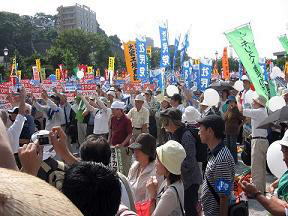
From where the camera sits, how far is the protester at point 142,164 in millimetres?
3465

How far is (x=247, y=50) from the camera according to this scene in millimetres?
5215

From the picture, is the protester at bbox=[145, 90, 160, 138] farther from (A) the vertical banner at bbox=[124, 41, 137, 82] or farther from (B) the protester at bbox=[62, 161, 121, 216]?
(B) the protester at bbox=[62, 161, 121, 216]

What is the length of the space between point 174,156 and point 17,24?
87455 mm

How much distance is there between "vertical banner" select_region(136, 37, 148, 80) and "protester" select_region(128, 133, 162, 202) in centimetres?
1066

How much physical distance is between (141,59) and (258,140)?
29.1 feet

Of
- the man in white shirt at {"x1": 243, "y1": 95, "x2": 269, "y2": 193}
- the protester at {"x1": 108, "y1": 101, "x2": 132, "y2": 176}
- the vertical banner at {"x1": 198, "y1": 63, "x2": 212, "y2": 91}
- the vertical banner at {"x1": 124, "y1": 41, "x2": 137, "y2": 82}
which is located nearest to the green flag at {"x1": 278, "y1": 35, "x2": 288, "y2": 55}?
the man in white shirt at {"x1": 243, "y1": 95, "x2": 269, "y2": 193}

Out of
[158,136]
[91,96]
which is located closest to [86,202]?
[91,96]

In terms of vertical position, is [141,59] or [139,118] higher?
[141,59]

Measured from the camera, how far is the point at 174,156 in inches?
121

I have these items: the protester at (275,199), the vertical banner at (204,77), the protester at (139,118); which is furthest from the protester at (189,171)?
the vertical banner at (204,77)

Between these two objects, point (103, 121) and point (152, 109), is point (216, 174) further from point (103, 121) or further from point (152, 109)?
point (152, 109)

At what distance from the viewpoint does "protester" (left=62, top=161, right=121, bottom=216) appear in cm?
168

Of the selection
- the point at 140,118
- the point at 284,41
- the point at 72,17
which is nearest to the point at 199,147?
the point at 140,118

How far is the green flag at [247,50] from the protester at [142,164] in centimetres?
221
